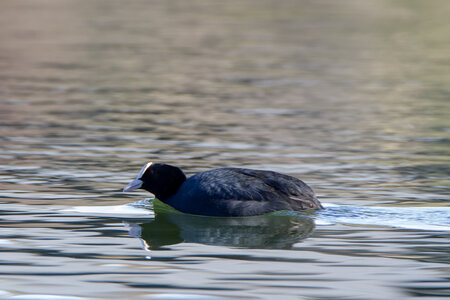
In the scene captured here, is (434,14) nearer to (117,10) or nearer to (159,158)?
(117,10)

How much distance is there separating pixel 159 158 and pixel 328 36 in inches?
1121

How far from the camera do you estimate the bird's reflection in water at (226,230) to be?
10.8 m

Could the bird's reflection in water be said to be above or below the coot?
below

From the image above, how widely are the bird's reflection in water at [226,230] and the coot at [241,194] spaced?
0.13 metres

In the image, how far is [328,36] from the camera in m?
43.9

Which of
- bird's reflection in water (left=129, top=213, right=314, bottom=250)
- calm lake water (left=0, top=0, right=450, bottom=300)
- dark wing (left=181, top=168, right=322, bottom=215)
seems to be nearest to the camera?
calm lake water (left=0, top=0, right=450, bottom=300)

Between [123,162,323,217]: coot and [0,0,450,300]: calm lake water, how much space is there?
0.18 metres

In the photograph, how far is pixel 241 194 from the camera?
12.2 m

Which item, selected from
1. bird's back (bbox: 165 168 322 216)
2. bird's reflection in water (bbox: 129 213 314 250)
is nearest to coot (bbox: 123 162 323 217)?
bird's back (bbox: 165 168 322 216)

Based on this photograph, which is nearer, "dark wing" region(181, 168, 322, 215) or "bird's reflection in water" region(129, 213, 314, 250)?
"bird's reflection in water" region(129, 213, 314, 250)

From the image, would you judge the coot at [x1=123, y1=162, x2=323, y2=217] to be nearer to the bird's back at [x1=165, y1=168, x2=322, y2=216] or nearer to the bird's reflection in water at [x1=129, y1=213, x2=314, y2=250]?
the bird's back at [x1=165, y1=168, x2=322, y2=216]

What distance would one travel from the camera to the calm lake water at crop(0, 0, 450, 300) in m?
9.29

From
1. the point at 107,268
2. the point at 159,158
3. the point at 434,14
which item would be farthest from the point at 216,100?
the point at 434,14

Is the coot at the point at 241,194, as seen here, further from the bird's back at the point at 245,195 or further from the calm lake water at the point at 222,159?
the calm lake water at the point at 222,159
